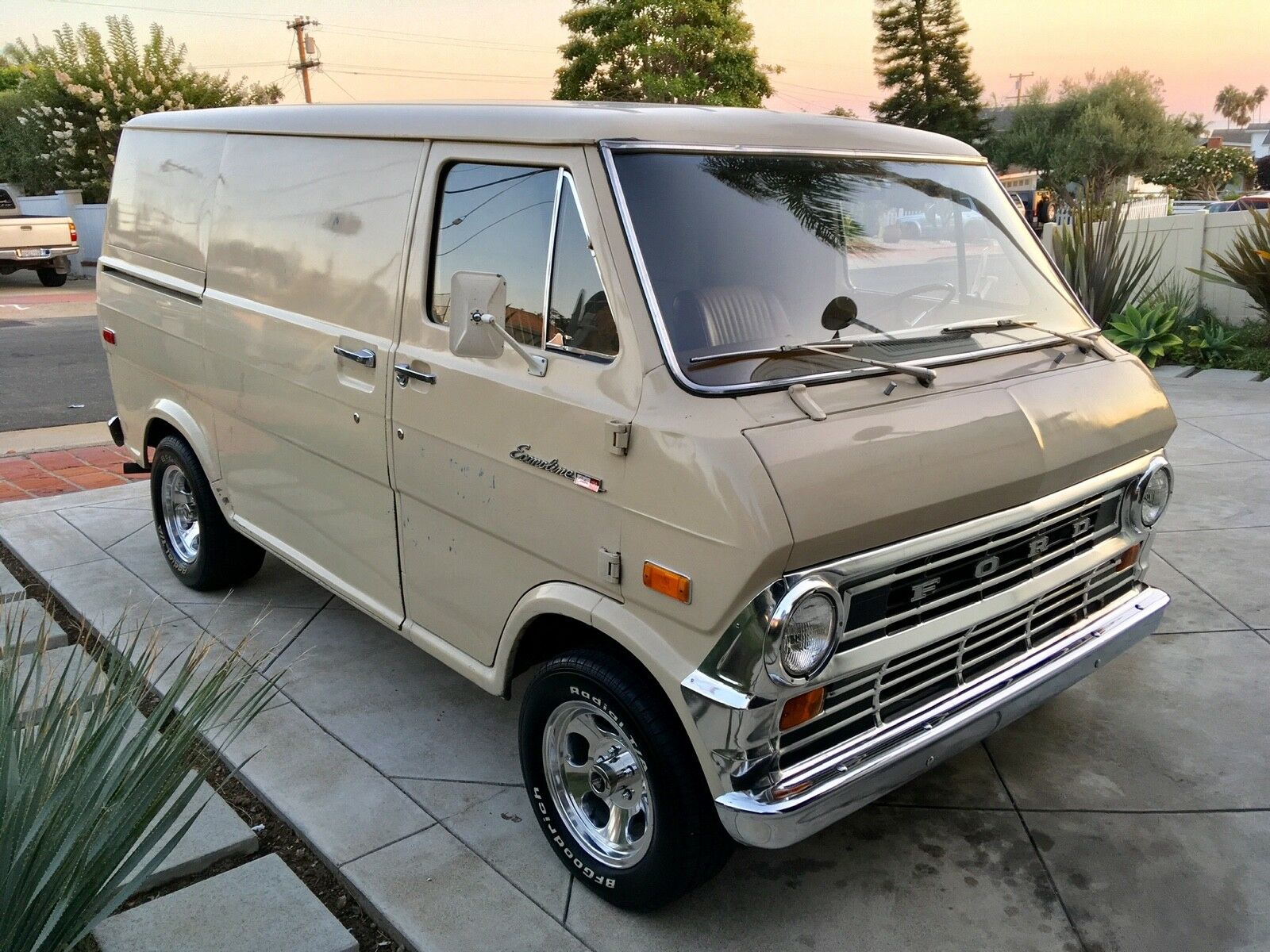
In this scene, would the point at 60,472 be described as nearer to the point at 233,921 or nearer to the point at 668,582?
the point at 233,921

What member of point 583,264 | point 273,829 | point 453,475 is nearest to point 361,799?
point 273,829

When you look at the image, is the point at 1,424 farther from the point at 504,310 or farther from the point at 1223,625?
the point at 1223,625

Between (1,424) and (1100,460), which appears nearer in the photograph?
(1100,460)

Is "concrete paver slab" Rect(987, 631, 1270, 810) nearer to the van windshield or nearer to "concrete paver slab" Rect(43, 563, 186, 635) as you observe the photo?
the van windshield

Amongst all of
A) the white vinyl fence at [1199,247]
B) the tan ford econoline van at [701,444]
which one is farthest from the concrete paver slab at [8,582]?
the white vinyl fence at [1199,247]

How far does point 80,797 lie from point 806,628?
5.22 feet

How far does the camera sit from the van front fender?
4.79 m

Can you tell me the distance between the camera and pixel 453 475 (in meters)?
3.31

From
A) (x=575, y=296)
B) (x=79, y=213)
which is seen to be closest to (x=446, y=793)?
(x=575, y=296)

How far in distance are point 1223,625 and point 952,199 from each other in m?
2.54

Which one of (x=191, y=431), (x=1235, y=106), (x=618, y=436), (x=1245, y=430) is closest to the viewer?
(x=618, y=436)

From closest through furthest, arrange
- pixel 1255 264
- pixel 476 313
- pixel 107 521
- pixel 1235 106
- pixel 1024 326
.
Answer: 1. pixel 476 313
2. pixel 1024 326
3. pixel 107 521
4. pixel 1255 264
5. pixel 1235 106

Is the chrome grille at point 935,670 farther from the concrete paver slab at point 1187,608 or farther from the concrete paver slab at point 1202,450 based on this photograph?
the concrete paver slab at point 1202,450

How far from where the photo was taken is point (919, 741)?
9.09 ft
